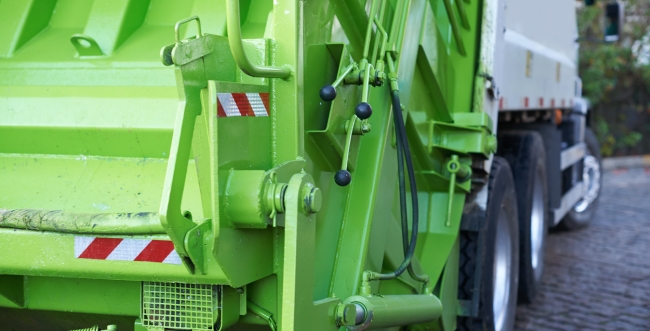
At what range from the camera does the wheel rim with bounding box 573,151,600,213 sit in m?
7.63

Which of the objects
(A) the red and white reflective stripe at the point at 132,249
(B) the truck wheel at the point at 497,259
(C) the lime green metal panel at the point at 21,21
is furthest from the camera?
(B) the truck wheel at the point at 497,259

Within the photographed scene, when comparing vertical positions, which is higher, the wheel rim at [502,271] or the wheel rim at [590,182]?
the wheel rim at [590,182]

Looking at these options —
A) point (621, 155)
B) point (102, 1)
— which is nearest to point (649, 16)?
point (621, 155)

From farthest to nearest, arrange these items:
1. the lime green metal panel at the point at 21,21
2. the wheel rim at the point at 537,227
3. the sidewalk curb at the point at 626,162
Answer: the sidewalk curb at the point at 626,162 < the wheel rim at the point at 537,227 < the lime green metal panel at the point at 21,21

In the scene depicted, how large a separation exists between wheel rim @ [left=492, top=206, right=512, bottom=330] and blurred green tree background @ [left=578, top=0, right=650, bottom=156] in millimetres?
9718

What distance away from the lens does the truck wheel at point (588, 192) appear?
7.39 metres

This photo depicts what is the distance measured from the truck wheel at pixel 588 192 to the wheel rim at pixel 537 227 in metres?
2.16

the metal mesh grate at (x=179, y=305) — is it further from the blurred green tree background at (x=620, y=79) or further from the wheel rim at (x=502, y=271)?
the blurred green tree background at (x=620, y=79)

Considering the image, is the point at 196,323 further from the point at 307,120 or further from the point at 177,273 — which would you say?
the point at 307,120

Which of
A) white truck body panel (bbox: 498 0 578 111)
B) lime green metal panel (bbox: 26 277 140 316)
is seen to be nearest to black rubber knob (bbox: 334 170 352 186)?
lime green metal panel (bbox: 26 277 140 316)

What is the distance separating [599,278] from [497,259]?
2.01 meters

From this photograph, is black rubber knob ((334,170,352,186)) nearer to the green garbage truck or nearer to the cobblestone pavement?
the green garbage truck

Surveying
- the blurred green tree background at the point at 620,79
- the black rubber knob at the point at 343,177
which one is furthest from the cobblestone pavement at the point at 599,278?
the blurred green tree background at the point at 620,79

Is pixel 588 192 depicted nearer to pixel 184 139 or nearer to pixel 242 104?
pixel 242 104
